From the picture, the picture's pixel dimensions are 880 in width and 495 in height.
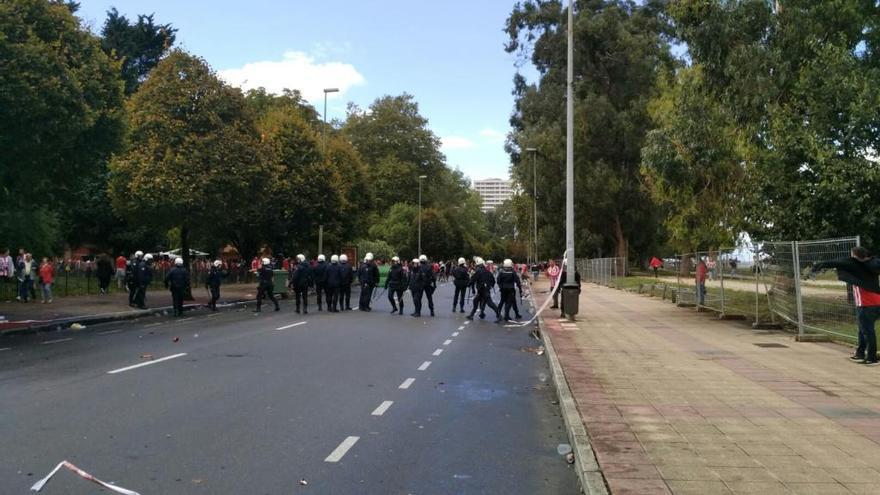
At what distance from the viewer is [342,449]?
6.58 m

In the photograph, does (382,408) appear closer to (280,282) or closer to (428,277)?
(428,277)

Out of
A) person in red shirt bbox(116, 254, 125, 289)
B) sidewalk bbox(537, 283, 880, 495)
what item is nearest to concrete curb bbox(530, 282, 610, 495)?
sidewalk bbox(537, 283, 880, 495)

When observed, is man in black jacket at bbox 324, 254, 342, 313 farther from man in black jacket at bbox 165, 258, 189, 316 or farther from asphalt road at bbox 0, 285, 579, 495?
asphalt road at bbox 0, 285, 579, 495

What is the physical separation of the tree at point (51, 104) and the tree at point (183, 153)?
13.3 ft

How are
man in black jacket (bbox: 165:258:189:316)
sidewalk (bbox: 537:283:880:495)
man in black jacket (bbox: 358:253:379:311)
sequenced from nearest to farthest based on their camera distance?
sidewalk (bbox: 537:283:880:495), man in black jacket (bbox: 165:258:189:316), man in black jacket (bbox: 358:253:379:311)

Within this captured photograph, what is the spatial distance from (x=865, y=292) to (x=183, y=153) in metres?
21.3

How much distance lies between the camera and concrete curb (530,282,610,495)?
17.2ft

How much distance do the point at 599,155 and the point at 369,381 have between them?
3794cm

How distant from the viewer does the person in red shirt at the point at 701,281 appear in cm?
2151

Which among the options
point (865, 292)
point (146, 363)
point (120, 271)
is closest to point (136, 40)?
point (120, 271)

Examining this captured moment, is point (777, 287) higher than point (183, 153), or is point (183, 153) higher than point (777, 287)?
point (183, 153)

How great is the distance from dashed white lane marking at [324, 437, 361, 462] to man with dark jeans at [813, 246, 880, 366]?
7.78m

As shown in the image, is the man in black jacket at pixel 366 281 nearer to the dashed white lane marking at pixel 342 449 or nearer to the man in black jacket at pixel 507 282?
the man in black jacket at pixel 507 282

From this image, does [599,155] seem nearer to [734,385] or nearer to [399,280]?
[399,280]
